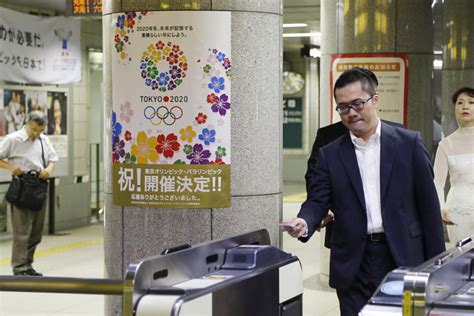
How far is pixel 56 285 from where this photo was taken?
3438 mm

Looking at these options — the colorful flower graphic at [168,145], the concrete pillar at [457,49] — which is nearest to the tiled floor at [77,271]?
the concrete pillar at [457,49]

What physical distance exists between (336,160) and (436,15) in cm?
603

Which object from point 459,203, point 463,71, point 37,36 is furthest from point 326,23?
point 37,36

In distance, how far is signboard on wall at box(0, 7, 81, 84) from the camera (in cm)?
1356

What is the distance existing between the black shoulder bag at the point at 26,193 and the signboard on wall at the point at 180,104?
16.7 feet

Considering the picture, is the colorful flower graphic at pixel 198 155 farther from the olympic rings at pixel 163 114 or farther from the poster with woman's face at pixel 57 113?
the poster with woman's face at pixel 57 113

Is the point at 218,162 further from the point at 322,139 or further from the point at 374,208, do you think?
the point at 374,208

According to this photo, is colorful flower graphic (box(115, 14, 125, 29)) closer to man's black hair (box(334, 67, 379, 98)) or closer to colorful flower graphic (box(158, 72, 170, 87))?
colorful flower graphic (box(158, 72, 170, 87))

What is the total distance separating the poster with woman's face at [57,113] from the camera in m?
14.6

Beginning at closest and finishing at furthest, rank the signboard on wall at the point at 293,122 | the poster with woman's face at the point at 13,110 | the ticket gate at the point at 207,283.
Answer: the ticket gate at the point at 207,283
the poster with woman's face at the point at 13,110
the signboard on wall at the point at 293,122

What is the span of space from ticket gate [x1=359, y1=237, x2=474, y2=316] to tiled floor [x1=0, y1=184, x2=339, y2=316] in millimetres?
5431

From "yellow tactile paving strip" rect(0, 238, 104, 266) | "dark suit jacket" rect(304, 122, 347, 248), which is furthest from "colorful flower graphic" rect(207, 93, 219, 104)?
"yellow tactile paving strip" rect(0, 238, 104, 266)

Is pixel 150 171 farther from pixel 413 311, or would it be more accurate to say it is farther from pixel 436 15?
pixel 436 15

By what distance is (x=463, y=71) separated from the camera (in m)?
13.8
